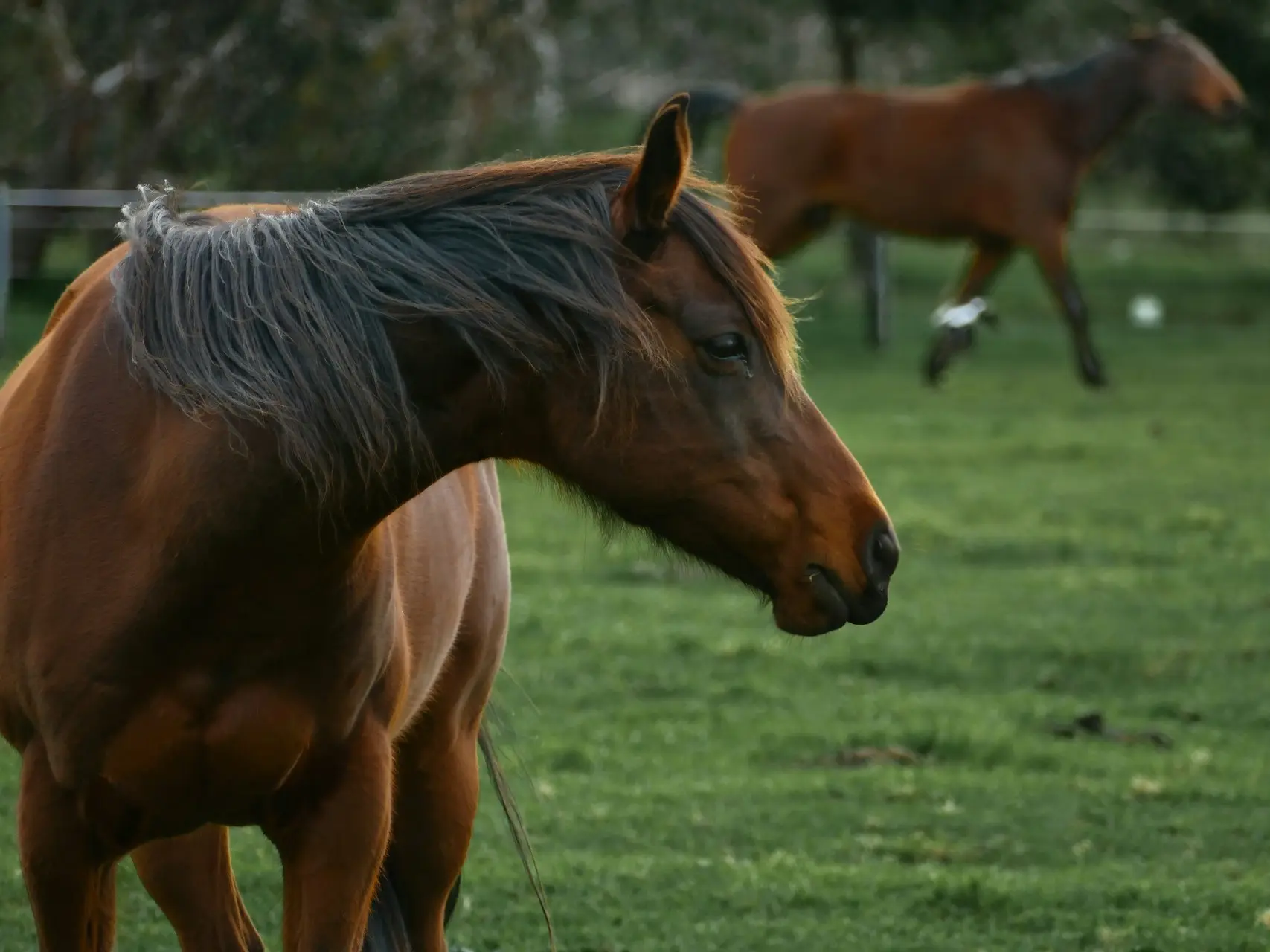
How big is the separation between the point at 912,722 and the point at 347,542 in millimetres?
3465

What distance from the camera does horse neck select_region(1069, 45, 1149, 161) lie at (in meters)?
15.0

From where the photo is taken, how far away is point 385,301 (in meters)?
2.48

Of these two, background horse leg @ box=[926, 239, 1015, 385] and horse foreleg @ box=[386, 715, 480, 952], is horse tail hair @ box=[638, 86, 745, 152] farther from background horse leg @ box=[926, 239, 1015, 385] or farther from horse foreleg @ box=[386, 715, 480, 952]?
horse foreleg @ box=[386, 715, 480, 952]

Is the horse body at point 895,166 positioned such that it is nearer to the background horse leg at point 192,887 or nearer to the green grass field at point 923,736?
the green grass field at point 923,736

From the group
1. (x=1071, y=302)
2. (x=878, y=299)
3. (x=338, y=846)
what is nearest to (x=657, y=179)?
(x=338, y=846)

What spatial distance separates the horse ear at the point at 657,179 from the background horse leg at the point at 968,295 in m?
10.5

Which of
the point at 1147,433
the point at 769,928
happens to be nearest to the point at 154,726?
the point at 769,928

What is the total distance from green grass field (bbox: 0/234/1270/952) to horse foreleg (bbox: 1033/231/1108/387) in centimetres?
294

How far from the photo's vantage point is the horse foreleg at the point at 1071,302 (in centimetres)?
1401

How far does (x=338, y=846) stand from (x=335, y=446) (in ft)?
2.08

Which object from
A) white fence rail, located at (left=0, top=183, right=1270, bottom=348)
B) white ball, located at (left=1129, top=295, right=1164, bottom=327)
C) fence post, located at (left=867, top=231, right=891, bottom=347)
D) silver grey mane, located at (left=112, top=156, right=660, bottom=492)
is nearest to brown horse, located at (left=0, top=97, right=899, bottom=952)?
silver grey mane, located at (left=112, top=156, right=660, bottom=492)

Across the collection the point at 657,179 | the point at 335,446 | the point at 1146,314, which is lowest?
the point at 1146,314

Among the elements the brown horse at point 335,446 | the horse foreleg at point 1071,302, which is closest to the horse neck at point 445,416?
the brown horse at point 335,446

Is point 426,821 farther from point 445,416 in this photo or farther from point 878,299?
point 878,299
